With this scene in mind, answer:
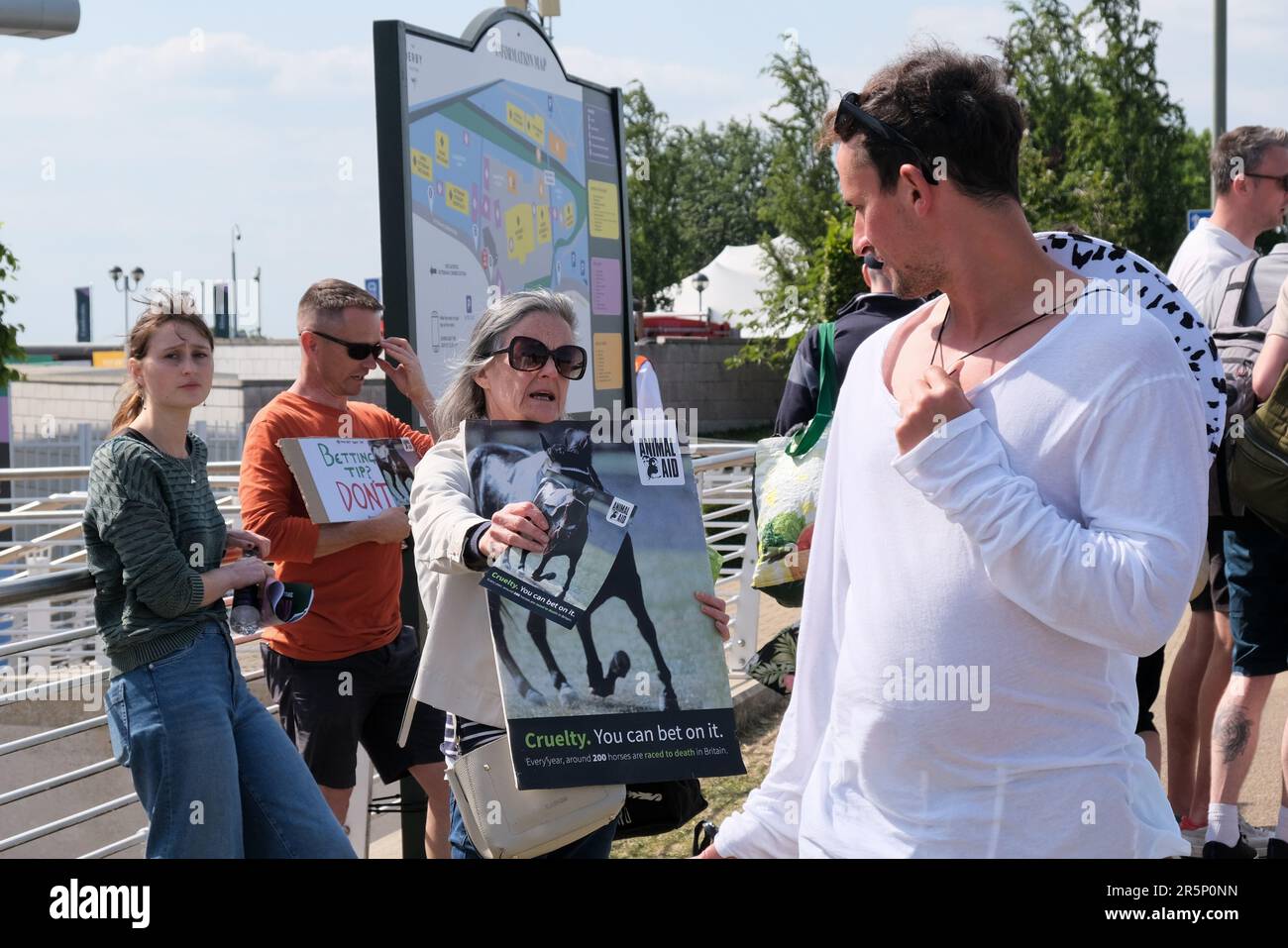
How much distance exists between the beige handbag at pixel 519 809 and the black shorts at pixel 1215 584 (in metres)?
2.93

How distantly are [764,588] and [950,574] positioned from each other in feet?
6.32

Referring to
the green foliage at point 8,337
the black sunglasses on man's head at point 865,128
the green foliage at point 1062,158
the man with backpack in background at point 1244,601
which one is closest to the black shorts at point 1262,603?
the man with backpack in background at point 1244,601

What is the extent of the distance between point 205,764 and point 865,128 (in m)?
2.29

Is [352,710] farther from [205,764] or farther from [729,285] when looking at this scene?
[729,285]

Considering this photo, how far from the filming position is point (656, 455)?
3.14 metres

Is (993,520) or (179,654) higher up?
(993,520)

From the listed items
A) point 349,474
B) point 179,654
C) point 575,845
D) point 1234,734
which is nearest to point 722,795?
point 1234,734

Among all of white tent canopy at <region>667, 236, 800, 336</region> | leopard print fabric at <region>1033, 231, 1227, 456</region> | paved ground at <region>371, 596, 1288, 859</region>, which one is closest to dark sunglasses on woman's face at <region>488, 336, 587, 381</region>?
leopard print fabric at <region>1033, 231, 1227, 456</region>

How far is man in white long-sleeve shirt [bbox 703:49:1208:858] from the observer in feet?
5.55

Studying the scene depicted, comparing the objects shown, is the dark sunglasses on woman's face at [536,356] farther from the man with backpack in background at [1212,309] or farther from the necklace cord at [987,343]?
the man with backpack in background at [1212,309]

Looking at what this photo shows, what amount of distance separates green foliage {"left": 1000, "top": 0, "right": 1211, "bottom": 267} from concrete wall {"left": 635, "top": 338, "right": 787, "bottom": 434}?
8547mm

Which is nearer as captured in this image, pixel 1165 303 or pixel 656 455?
pixel 1165 303

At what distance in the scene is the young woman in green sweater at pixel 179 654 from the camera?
3277 mm

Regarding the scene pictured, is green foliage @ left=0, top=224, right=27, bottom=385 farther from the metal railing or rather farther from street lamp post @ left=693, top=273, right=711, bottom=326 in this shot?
street lamp post @ left=693, top=273, right=711, bottom=326
